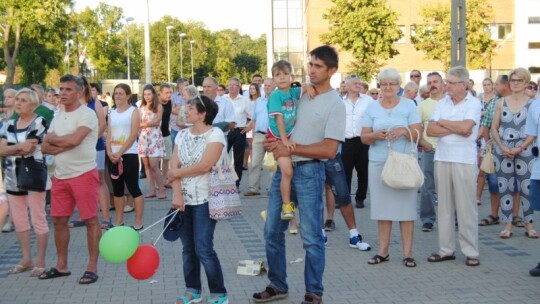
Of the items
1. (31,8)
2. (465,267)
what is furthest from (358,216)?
(31,8)

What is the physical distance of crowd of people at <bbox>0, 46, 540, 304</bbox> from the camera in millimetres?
5758

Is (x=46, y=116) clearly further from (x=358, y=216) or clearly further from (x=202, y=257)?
(x=358, y=216)

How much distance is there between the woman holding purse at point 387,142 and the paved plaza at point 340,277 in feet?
1.39

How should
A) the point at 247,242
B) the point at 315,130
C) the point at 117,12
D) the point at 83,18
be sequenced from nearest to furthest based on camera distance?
the point at 315,130 → the point at 247,242 → the point at 83,18 → the point at 117,12

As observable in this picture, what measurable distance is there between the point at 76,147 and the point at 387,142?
3204 millimetres

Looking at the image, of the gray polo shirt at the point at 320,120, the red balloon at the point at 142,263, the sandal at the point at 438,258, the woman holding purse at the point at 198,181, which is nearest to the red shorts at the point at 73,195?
the woman holding purse at the point at 198,181

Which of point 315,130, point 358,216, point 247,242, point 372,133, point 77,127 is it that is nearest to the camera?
point 315,130

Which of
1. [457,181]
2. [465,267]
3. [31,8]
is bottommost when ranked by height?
[465,267]

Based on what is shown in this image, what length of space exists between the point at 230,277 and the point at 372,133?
2.11 metres

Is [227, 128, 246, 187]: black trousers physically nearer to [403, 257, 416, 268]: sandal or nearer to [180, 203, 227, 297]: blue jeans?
[403, 257, 416, 268]: sandal

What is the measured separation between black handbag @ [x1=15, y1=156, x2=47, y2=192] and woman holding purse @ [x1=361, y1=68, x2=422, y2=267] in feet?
11.2

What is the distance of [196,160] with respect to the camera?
5738 millimetres

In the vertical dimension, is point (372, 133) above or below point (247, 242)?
above

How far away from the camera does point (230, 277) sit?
23.3 ft
